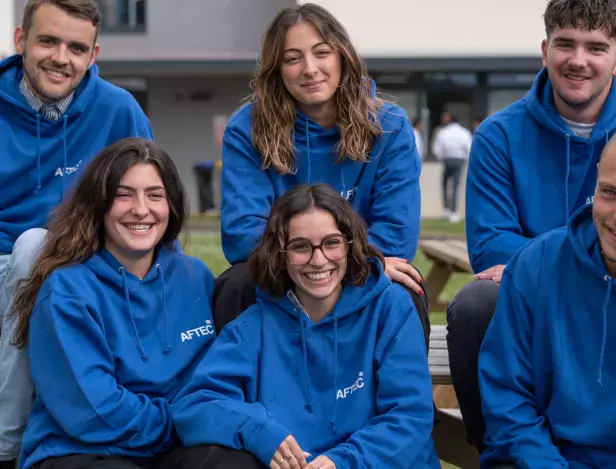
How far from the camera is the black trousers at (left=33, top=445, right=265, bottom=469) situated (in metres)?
3.07

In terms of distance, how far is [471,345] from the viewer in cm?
345

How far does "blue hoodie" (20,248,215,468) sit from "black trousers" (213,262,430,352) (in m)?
0.05

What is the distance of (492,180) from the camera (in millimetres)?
3842

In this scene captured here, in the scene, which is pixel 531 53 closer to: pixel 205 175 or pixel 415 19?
pixel 415 19

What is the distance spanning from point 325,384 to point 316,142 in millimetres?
1096

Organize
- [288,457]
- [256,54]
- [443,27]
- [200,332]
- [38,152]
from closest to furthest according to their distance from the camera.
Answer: [288,457] < [200,332] < [38,152] < [443,27] < [256,54]

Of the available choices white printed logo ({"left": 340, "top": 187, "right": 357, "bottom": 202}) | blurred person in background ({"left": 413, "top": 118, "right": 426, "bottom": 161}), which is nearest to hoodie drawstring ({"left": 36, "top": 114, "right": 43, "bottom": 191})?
white printed logo ({"left": 340, "top": 187, "right": 357, "bottom": 202})

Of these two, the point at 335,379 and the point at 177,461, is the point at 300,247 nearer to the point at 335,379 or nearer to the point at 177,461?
the point at 335,379

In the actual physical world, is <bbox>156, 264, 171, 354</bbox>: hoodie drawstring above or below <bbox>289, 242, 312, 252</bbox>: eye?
below

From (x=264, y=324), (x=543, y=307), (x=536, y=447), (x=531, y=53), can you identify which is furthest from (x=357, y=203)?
(x=531, y=53)

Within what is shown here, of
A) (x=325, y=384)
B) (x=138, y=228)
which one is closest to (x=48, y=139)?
(x=138, y=228)

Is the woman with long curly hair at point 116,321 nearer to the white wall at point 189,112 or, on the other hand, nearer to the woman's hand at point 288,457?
the woman's hand at point 288,457

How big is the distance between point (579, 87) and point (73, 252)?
77.5 inches

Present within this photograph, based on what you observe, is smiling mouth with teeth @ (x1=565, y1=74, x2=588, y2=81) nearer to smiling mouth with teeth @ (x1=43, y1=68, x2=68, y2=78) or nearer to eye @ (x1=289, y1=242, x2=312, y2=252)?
eye @ (x1=289, y1=242, x2=312, y2=252)
